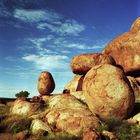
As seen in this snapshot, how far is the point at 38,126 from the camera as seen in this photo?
20172 mm

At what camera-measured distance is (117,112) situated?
2123 cm

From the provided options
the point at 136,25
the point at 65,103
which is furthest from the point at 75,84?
the point at 136,25

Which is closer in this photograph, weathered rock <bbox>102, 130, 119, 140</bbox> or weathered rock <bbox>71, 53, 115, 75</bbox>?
weathered rock <bbox>102, 130, 119, 140</bbox>

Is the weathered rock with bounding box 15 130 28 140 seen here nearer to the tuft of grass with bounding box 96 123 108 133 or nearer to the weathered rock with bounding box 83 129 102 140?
the weathered rock with bounding box 83 129 102 140

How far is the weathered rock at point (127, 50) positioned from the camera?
1312 inches

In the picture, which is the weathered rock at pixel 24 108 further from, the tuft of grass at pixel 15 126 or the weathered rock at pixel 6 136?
the weathered rock at pixel 6 136

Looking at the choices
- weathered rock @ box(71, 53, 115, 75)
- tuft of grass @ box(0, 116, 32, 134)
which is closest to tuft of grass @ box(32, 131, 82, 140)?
tuft of grass @ box(0, 116, 32, 134)

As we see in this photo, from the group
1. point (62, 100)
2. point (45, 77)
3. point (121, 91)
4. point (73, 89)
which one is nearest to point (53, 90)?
point (45, 77)

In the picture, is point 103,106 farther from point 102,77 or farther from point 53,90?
point 53,90

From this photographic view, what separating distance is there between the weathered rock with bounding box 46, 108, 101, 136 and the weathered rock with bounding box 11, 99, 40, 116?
4.33m

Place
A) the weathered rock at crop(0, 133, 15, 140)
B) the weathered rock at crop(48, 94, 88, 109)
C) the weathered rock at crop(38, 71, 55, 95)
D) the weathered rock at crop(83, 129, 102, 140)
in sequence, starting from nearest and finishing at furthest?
the weathered rock at crop(83, 129, 102, 140)
the weathered rock at crop(0, 133, 15, 140)
the weathered rock at crop(48, 94, 88, 109)
the weathered rock at crop(38, 71, 55, 95)

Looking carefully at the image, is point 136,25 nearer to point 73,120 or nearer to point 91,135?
point 73,120

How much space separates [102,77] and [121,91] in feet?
5.45

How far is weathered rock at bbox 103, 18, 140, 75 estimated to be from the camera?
33.3 m
